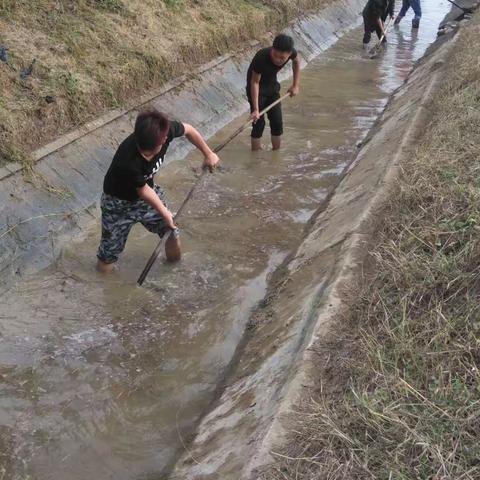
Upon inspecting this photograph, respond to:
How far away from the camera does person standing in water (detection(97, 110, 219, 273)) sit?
387 cm

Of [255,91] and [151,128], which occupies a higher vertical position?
→ [151,128]

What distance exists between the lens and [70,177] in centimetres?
562

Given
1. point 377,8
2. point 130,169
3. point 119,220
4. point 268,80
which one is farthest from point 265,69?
point 377,8

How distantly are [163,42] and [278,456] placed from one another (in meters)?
6.78

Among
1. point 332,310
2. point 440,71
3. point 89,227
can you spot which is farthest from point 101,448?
point 440,71

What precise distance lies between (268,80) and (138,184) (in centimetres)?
335

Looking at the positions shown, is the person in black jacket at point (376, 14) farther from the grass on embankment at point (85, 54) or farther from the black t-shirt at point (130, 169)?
the black t-shirt at point (130, 169)

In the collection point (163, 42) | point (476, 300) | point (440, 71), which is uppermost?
point (476, 300)

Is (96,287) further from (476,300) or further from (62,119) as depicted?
(476,300)

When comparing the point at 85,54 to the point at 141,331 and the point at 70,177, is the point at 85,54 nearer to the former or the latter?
the point at 70,177

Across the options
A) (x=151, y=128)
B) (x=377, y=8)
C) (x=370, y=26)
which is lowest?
(x=370, y=26)

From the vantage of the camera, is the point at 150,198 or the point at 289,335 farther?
the point at 150,198

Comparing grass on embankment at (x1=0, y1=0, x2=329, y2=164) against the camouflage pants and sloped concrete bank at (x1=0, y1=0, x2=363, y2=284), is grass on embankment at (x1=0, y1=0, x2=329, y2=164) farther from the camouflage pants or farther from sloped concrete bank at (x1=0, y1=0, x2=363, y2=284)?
the camouflage pants

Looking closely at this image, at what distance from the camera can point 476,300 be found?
2.86 metres
